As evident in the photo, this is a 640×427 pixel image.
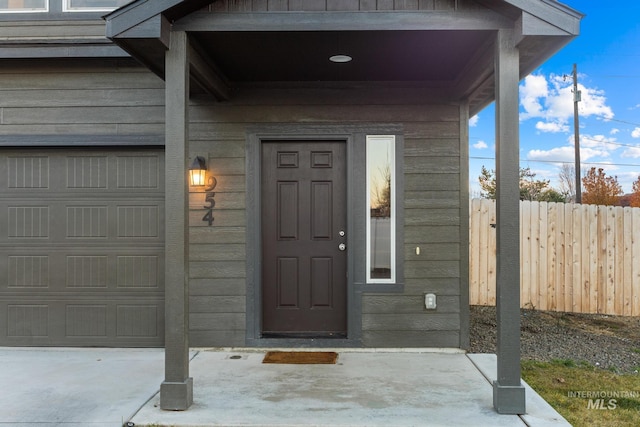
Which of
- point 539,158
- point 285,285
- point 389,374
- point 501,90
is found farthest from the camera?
point 539,158

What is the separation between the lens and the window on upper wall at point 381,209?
15.3 feet

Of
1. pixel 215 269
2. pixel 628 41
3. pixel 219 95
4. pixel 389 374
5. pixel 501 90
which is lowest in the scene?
pixel 389 374

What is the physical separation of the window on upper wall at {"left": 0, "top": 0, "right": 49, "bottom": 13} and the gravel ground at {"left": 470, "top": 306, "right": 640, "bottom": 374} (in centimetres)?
538

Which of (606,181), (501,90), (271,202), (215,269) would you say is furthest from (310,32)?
(606,181)

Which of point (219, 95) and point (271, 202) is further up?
point (219, 95)

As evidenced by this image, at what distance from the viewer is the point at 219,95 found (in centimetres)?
444

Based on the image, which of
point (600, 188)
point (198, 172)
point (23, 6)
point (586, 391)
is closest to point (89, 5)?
point (23, 6)

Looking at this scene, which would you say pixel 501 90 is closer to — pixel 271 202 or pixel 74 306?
pixel 271 202

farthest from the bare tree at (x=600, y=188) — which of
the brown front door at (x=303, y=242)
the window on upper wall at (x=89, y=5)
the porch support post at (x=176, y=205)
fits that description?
the porch support post at (x=176, y=205)

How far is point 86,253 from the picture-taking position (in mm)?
4762

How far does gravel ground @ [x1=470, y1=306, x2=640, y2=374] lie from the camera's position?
4605 mm

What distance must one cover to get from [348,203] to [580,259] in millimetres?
3839

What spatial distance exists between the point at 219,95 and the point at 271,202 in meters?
1.12

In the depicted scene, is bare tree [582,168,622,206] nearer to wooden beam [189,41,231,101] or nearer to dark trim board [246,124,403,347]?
dark trim board [246,124,403,347]
